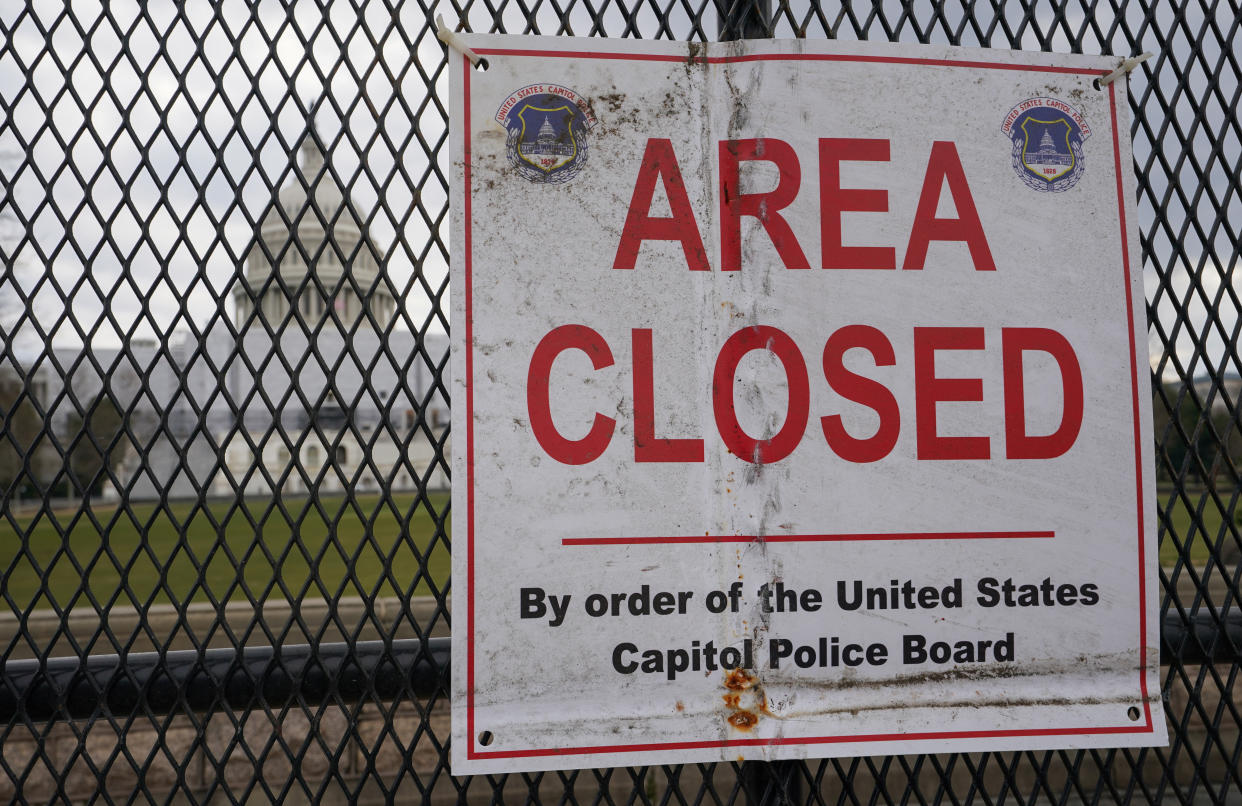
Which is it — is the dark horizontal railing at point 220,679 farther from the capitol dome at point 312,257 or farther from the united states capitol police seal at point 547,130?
the united states capitol police seal at point 547,130

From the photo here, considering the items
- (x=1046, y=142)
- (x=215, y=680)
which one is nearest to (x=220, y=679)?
(x=215, y=680)

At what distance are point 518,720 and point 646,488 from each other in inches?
16.4

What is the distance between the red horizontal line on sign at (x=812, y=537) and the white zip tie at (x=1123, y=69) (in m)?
0.78

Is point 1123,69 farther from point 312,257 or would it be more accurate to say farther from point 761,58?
point 312,257

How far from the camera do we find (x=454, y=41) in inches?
52.7

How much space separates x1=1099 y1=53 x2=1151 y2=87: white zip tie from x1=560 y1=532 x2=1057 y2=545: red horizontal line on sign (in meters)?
0.78

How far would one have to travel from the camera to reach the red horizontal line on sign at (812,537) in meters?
1.30

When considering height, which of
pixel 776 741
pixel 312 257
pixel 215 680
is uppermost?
pixel 312 257

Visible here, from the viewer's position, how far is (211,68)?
137 cm

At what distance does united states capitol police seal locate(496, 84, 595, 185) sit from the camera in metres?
1.34

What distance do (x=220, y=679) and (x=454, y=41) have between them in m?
1.09

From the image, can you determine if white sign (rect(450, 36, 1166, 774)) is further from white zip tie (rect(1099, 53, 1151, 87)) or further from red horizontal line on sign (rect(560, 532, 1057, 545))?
white zip tie (rect(1099, 53, 1151, 87))

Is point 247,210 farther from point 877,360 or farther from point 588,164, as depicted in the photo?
point 877,360

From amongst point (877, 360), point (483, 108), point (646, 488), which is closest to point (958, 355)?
point (877, 360)
